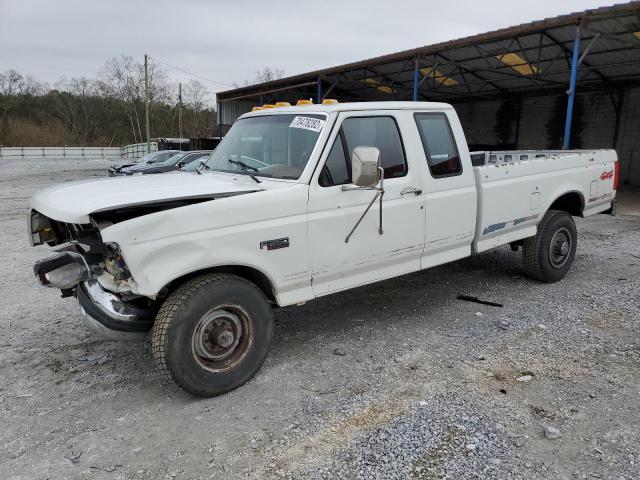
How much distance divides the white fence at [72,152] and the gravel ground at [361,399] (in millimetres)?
44934

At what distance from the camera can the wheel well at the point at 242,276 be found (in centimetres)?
329

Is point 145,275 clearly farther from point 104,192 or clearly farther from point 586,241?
point 586,241

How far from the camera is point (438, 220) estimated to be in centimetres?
443

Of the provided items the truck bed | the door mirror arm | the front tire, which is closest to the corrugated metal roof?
the truck bed

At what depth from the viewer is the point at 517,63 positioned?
16094 mm

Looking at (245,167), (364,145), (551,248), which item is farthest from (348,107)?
(551,248)

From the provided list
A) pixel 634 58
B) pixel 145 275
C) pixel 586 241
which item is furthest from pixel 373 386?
pixel 634 58

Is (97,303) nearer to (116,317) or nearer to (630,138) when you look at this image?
(116,317)

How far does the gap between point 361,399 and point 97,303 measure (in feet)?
6.25

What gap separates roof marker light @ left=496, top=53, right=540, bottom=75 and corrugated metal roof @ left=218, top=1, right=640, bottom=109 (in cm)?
3

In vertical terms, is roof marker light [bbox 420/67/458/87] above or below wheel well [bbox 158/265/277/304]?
above

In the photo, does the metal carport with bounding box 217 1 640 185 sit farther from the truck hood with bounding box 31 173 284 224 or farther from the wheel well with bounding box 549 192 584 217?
the truck hood with bounding box 31 173 284 224

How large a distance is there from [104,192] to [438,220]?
9.13 ft

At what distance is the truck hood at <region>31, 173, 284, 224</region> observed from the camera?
→ 3000 mm
